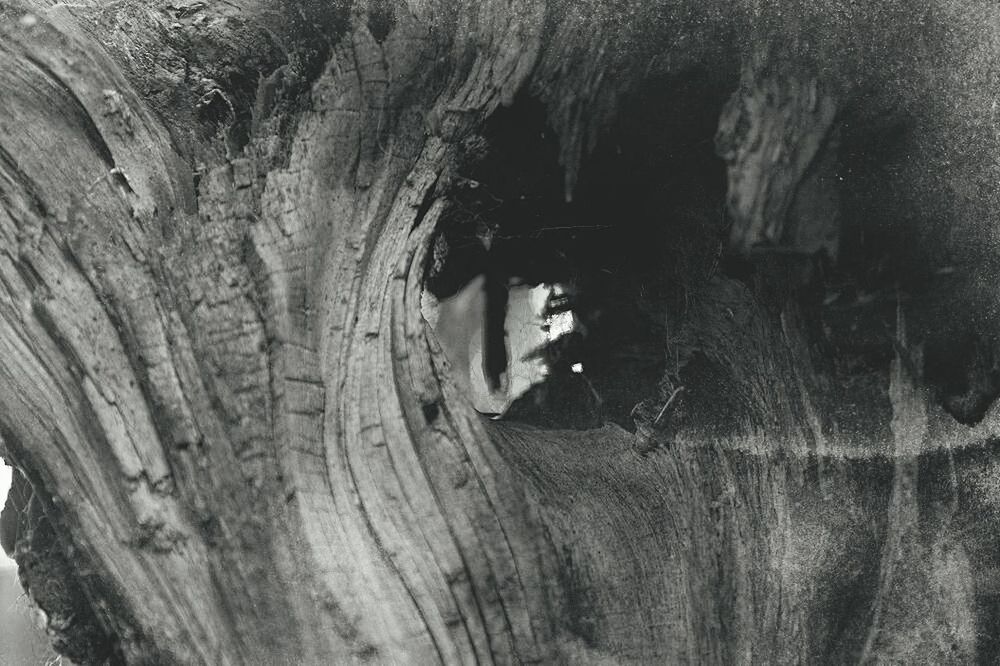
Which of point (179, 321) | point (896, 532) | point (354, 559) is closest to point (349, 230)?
point (179, 321)

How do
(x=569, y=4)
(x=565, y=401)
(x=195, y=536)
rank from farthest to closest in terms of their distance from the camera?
(x=565, y=401) < (x=569, y=4) < (x=195, y=536)

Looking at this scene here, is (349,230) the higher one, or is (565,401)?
(349,230)

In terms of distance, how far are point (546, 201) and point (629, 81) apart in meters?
0.15

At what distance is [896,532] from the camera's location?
93 cm

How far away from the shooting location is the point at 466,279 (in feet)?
3.37

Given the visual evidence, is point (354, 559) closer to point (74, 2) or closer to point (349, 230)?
point (349, 230)

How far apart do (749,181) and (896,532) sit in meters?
0.40

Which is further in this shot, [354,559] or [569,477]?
[569,477]

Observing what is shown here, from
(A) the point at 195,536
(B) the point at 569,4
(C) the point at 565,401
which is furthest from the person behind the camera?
(C) the point at 565,401

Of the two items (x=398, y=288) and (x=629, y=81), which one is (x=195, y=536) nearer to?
(x=398, y=288)

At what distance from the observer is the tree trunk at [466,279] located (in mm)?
774

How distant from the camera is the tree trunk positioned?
77 centimetres

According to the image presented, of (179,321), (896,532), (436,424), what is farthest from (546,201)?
(896,532)

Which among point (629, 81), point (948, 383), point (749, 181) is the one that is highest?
point (629, 81)
